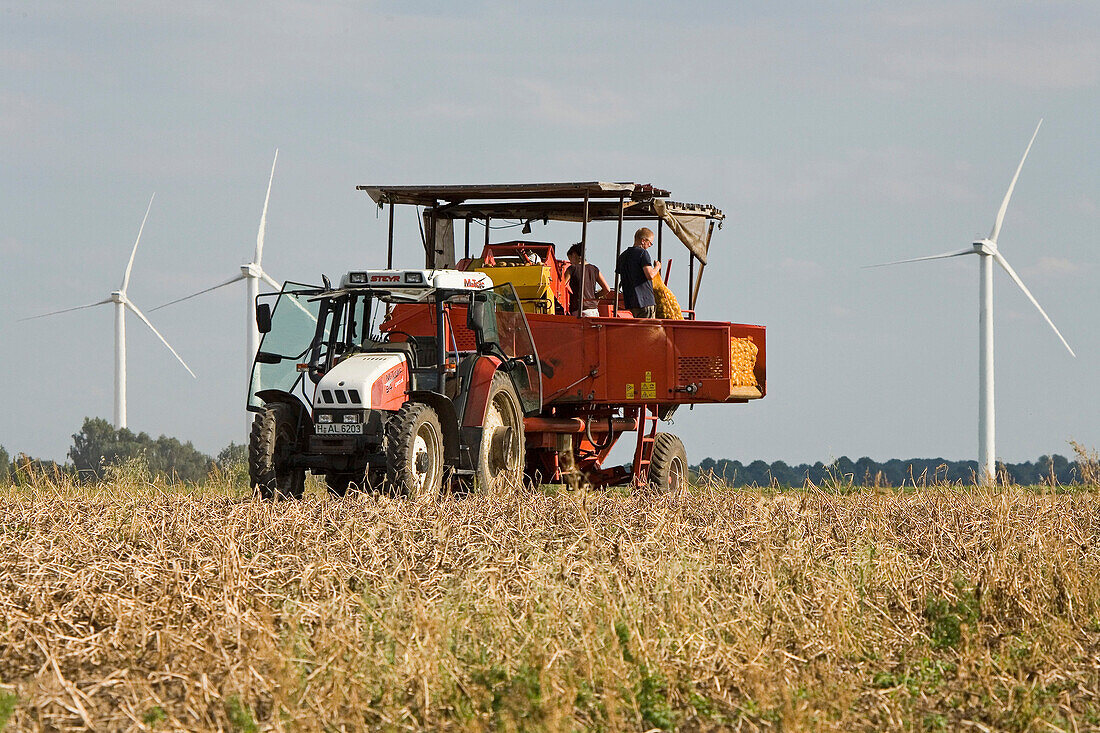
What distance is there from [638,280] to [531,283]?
129 cm

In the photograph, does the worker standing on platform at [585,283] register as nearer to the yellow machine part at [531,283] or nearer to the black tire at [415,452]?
the yellow machine part at [531,283]

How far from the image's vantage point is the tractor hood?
1178cm

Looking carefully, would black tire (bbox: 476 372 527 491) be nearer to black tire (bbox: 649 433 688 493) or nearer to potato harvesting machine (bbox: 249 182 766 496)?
potato harvesting machine (bbox: 249 182 766 496)

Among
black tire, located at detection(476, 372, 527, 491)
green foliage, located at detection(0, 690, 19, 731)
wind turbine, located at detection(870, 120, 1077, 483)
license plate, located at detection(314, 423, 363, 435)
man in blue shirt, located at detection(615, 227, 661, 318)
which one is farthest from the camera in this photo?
wind turbine, located at detection(870, 120, 1077, 483)

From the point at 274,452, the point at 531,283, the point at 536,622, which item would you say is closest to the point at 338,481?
the point at 274,452

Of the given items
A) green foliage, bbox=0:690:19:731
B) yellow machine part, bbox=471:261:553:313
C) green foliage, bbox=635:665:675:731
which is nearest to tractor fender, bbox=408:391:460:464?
yellow machine part, bbox=471:261:553:313

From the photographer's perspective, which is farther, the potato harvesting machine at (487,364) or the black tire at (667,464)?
the black tire at (667,464)

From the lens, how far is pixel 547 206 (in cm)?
1733

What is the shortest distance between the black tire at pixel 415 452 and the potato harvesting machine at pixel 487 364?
0.05 ft

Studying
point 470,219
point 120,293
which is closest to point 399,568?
point 470,219

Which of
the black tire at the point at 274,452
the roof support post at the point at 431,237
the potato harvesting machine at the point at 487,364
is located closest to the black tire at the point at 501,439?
the potato harvesting machine at the point at 487,364

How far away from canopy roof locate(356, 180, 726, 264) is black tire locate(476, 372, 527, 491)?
2901 millimetres

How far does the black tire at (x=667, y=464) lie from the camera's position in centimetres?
1639

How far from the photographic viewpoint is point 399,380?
12.3m
